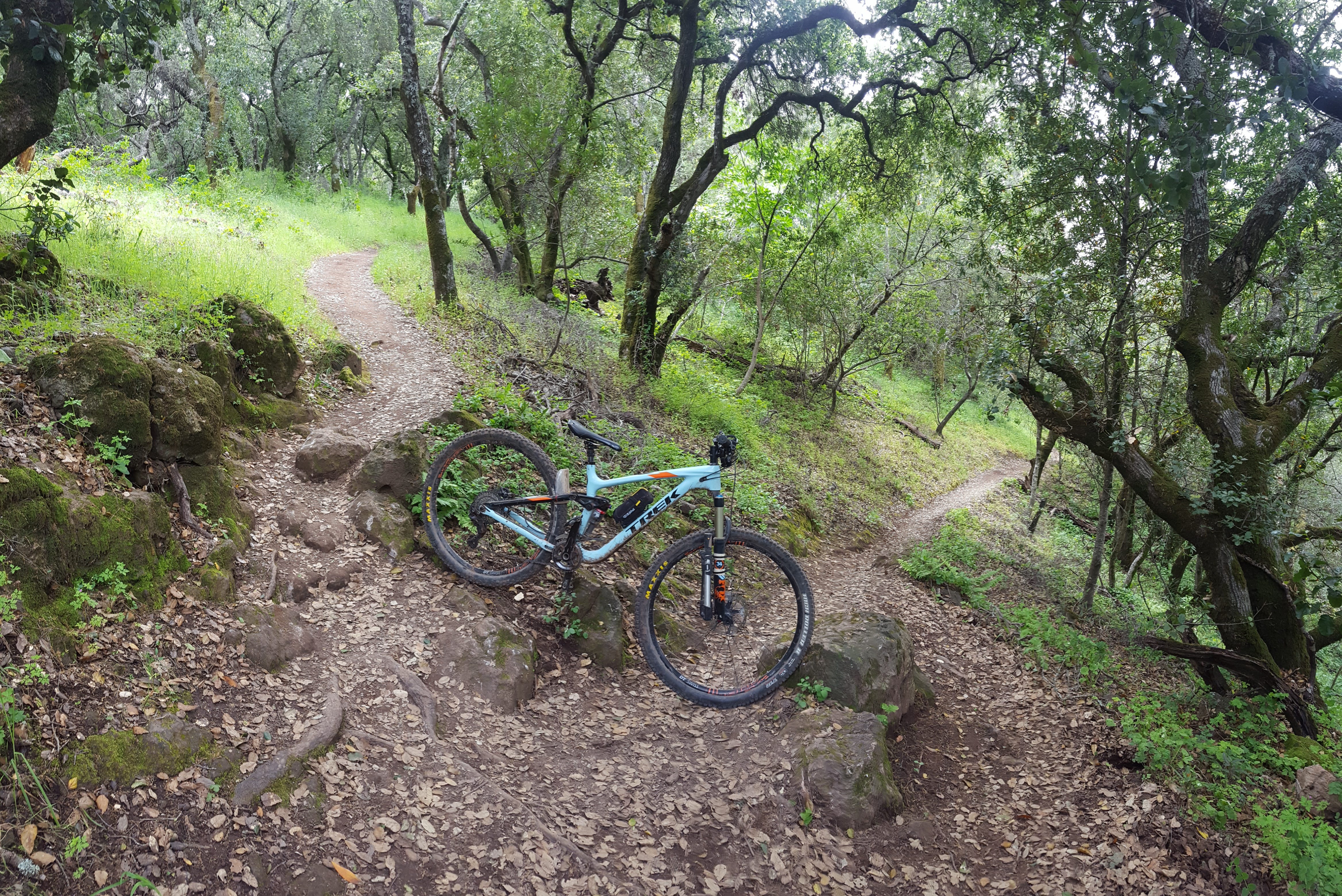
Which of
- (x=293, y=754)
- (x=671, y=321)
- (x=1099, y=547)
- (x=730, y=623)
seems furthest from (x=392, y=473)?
(x=671, y=321)

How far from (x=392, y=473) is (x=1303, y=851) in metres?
6.41

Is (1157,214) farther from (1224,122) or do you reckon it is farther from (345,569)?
(345,569)

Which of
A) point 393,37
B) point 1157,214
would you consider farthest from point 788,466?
point 393,37

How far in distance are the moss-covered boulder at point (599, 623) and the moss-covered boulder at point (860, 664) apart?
44.1 inches

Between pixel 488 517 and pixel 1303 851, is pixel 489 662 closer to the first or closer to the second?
pixel 488 517

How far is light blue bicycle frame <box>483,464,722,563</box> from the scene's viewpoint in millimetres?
4758

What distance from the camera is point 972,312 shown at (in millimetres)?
10570

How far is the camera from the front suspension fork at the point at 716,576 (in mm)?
4801

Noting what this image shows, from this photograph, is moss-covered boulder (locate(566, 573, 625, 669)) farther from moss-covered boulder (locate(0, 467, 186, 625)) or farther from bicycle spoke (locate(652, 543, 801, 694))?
moss-covered boulder (locate(0, 467, 186, 625))

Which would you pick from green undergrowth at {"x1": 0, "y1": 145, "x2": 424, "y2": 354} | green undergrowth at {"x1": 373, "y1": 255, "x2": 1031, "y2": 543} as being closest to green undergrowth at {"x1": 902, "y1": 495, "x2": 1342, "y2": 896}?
green undergrowth at {"x1": 373, "y1": 255, "x2": 1031, "y2": 543}

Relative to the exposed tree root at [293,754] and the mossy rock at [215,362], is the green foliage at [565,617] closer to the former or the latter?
the exposed tree root at [293,754]

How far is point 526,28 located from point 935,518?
13679 millimetres

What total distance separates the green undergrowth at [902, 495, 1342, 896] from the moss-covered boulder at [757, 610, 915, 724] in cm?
161

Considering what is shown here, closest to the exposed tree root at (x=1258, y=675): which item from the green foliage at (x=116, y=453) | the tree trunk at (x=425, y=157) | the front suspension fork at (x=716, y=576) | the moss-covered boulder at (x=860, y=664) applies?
the moss-covered boulder at (x=860, y=664)
